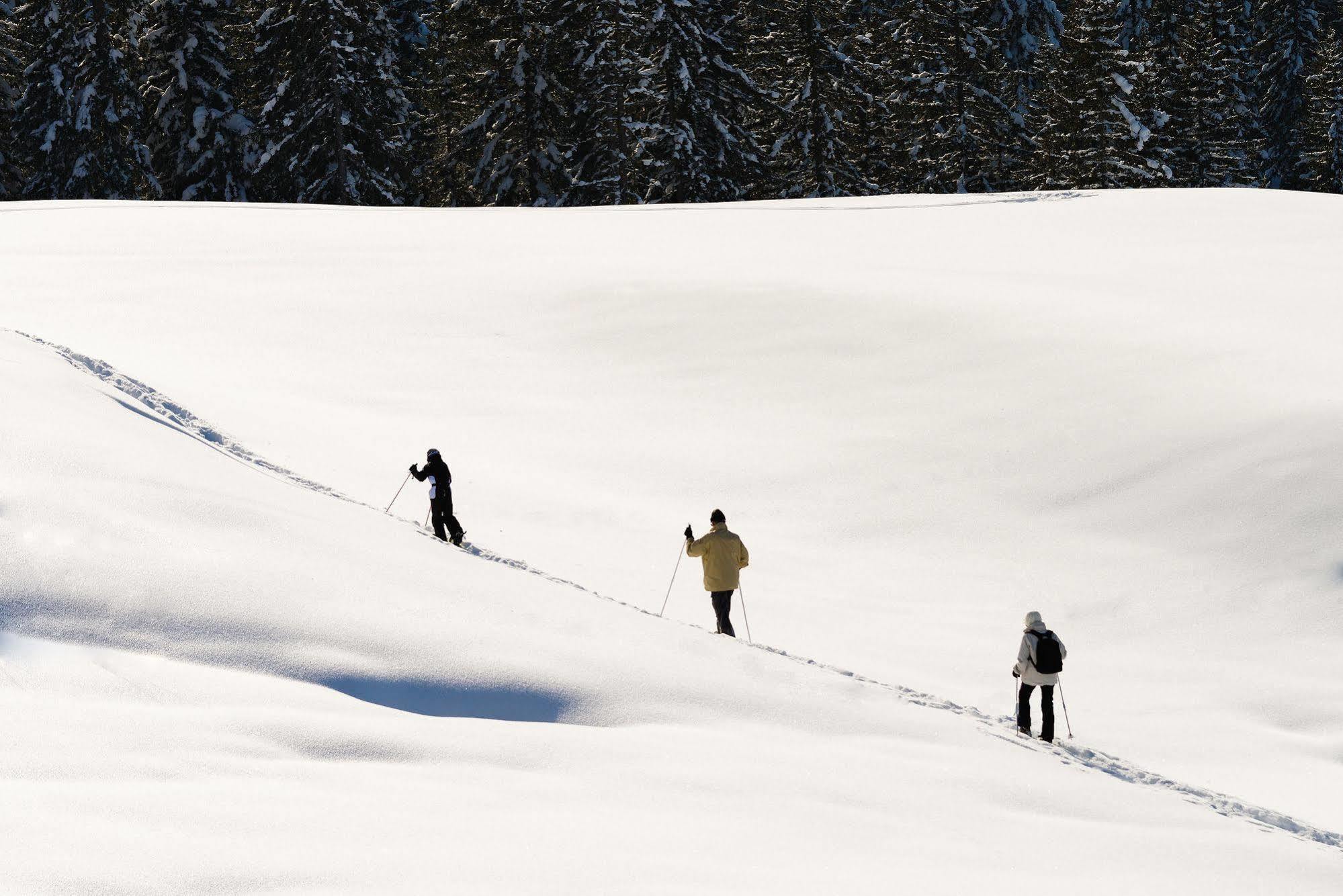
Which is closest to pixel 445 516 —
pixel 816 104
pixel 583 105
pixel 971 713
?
pixel 971 713

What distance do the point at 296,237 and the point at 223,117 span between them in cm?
1492

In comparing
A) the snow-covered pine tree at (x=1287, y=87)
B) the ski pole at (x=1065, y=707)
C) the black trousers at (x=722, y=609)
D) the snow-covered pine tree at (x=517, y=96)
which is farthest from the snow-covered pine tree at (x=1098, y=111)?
the black trousers at (x=722, y=609)

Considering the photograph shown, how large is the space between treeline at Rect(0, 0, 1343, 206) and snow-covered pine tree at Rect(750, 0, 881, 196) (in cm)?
9

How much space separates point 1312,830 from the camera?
8.38 meters

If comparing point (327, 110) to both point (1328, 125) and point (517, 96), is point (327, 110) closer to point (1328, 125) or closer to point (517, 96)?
point (517, 96)

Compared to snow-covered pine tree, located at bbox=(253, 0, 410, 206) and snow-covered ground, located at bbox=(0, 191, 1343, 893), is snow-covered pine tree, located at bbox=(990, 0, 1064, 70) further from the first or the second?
snow-covered ground, located at bbox=(0, 191, 1343, 893)

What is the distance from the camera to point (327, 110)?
37844mm

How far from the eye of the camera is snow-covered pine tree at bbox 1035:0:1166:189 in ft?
126

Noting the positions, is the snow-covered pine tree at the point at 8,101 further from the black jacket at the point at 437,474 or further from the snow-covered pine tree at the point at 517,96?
the black jacket at the point at 437,474

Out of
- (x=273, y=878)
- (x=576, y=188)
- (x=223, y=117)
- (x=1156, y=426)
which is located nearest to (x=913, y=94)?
(x=576, y=188)

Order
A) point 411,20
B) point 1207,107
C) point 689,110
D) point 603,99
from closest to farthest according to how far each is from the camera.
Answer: point 689,110, point 603,99, point 1207,107, point 411,20

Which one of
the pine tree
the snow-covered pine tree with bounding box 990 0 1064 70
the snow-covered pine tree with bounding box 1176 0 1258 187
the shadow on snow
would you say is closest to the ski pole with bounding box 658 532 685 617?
the shadow on snow

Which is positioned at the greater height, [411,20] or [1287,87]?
[1287,87]

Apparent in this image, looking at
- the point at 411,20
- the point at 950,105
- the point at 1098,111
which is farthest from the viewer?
the point at 411,20
